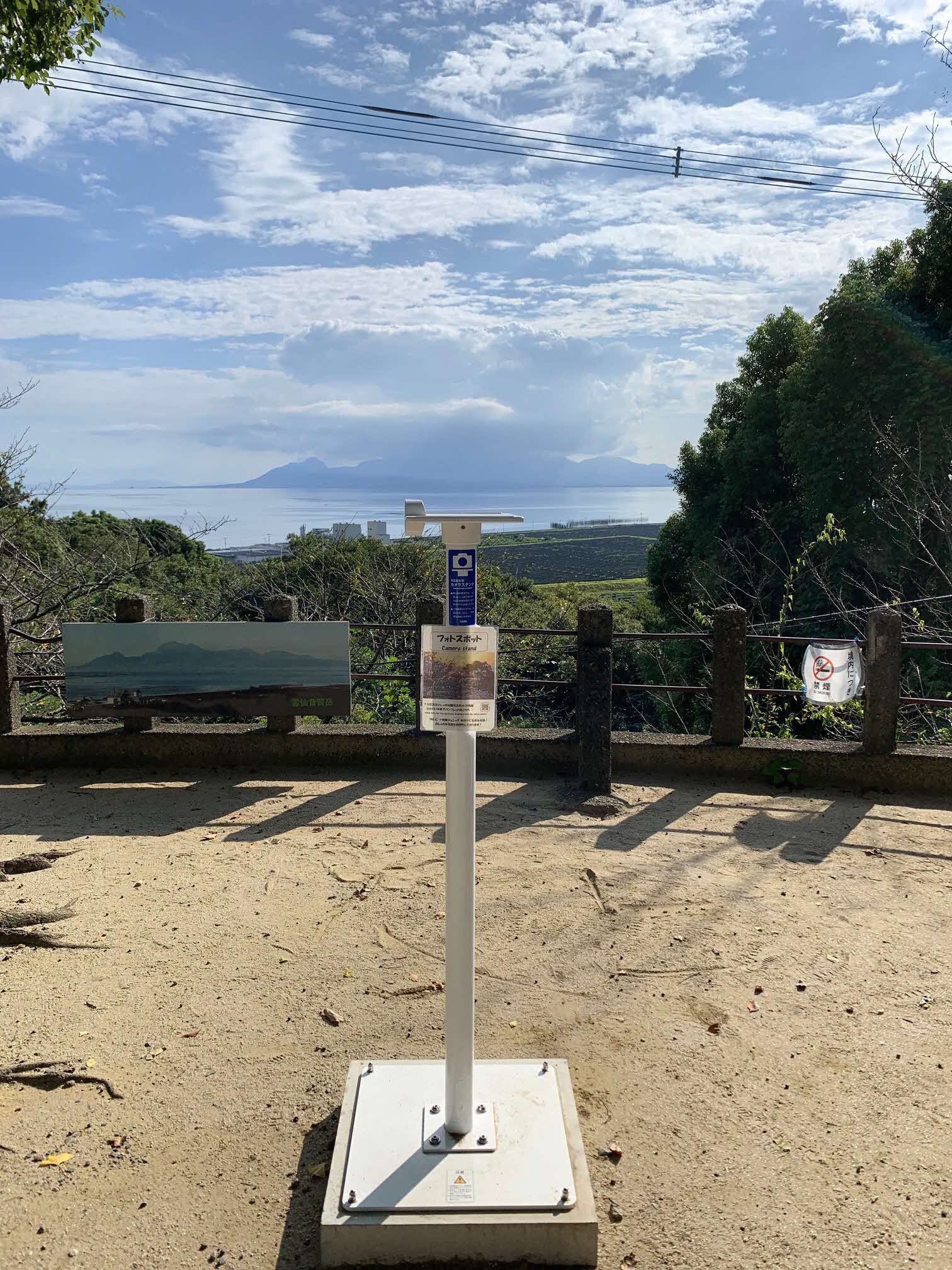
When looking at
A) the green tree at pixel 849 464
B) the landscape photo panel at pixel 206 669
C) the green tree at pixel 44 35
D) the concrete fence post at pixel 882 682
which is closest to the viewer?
the green tree at pixel 44 35

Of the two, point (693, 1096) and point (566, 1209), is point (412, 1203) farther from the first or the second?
point (693, 1096)

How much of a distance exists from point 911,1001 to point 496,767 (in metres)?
3.90

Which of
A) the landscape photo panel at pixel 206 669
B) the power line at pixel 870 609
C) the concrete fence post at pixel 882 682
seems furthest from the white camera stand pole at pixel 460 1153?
the power line at pixel 870 609


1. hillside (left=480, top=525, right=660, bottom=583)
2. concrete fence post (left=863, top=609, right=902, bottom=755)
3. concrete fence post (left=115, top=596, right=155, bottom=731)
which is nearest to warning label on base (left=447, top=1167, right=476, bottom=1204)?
concrete fence post (left=863, top=609, right=902, bottom=755)

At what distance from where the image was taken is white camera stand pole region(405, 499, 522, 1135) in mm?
2721

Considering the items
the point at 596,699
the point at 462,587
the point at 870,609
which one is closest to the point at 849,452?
the point at 870,609

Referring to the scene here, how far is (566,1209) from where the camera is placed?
268 cm

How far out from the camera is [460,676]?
2.64 m

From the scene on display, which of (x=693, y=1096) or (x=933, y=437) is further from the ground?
(x=933, y=437)

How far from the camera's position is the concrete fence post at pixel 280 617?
7633mm

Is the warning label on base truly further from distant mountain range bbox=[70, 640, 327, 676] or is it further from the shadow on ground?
distant mountain range bbox=[70, 640, 327, 676]

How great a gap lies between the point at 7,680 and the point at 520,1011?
18.3 ft

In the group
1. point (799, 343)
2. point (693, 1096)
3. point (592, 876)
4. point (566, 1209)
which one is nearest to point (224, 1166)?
point (566, 1209)

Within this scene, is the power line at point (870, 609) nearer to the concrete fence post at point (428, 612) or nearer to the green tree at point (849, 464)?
the green tree at point (849, 464)
